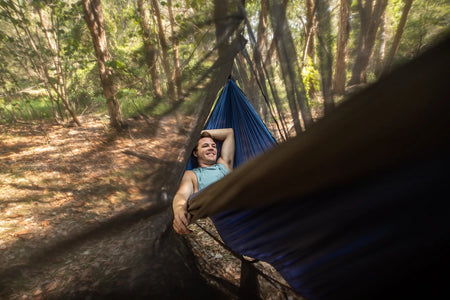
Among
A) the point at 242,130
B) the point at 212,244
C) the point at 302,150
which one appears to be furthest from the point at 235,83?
the point at 302,150

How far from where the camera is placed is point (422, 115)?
0.39m

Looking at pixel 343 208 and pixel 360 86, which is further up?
pixel 360 86

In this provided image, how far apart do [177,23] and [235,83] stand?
41.7 inches

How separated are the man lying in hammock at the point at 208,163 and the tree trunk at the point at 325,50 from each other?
86 centimetres

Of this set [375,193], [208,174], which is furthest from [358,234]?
[208,174]

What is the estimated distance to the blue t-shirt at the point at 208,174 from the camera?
1517 mm

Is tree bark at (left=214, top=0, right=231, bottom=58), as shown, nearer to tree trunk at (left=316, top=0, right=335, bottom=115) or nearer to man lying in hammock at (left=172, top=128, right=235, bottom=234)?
tree trunk at (left=316, top=0, right=335, bottom=115)

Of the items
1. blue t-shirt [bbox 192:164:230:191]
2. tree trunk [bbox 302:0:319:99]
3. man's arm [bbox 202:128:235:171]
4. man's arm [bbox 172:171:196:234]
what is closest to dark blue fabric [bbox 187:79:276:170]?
man's arm [bbox 202:128:235:171]

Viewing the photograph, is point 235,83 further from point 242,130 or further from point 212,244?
point 212,244

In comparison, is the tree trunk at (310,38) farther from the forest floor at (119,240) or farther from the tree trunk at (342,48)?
the forest floor at (119,240)

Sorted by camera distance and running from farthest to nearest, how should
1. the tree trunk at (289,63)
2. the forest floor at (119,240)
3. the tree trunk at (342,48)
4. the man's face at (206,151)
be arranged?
the man's face at (206,151)
the forest floor at (119,240)
the tree trunk at (289,63)
the tree trunk at (342,48)

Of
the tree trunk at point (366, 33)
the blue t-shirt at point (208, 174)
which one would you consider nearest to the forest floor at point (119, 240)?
the blue t-shirt at point (208, 174)

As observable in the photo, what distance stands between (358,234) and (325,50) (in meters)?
0.57

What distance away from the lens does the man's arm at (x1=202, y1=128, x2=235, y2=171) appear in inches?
72.5
